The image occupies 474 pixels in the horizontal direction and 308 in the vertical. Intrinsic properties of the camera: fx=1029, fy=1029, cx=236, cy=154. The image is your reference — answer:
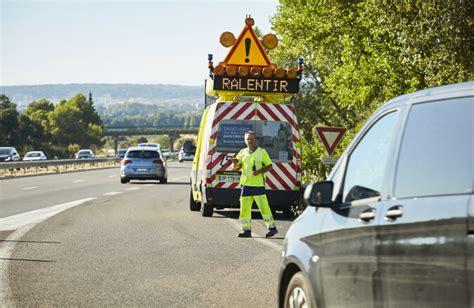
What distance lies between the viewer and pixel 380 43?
31.2m

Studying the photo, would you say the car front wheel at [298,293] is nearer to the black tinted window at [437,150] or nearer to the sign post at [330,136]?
the black tinted window at [437,150]

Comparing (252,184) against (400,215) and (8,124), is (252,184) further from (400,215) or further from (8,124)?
(8,124)

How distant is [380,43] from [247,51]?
10.3 meters

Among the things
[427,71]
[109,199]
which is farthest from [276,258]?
[109,199]

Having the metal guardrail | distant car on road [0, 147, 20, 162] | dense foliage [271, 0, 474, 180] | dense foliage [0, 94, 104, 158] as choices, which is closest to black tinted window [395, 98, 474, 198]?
dense foliage [271, 0, 474, 180]

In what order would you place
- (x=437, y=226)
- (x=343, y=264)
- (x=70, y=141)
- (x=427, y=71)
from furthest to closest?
1. (x=70, y=141)
2. (x=427, y=71)
3. (x=343, y=264)
4. (x=437, y=226)

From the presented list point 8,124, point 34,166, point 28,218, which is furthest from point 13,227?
point 8,124

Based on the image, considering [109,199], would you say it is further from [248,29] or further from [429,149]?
[429,149]

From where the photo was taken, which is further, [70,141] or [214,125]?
[70,141]

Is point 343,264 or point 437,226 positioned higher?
point 437,226

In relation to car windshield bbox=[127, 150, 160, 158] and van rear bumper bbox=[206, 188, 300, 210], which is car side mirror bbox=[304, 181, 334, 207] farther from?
car windshield bbox=[127, 150, 160, 158]

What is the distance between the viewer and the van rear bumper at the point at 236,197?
66.7 ft

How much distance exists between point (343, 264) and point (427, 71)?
61.8ft

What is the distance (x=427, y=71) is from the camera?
23.9 metres
